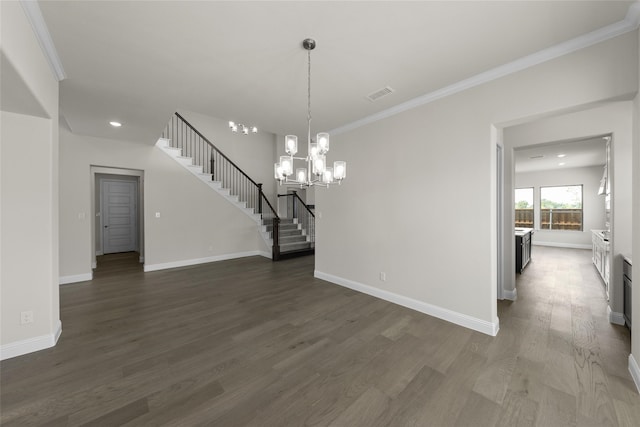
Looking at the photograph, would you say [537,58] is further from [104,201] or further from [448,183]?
[104,201]

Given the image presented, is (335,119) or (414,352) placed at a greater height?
(335,119)

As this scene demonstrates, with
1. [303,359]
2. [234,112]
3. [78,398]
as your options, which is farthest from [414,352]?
[234,112]

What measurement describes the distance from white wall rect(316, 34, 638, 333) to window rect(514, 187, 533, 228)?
920 centimetres

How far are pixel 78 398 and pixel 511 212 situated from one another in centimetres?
553

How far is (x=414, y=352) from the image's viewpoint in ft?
8.02

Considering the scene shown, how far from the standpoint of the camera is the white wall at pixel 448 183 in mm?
2268

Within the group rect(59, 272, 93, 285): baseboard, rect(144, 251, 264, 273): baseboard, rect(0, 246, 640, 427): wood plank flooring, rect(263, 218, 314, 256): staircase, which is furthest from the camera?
rect(263, 218, 314, 256): staircase

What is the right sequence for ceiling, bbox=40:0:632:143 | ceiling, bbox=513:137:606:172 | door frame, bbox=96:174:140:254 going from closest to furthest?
ceiling, bbox=40:0:632:143, ceiling, bbox=513:137:606:172, door frame, bbox=96:174:140:254

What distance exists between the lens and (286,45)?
87.9 inches

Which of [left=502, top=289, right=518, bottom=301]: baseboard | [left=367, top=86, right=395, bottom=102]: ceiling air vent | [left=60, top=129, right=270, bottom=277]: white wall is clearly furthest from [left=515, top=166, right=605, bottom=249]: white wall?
[left=60, top=129, right=270, bottom=277]: white wall

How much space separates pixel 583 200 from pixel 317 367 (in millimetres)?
11165

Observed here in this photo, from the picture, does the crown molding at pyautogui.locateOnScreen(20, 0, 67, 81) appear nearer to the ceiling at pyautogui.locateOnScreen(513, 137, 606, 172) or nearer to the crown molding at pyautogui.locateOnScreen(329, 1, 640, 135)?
the crown molding at pyautogui.locateOnScreen(329, 1, 640, 135)

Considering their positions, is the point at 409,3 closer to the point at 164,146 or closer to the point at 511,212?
the point at 511,212

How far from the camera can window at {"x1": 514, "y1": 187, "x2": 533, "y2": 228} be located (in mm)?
9586
